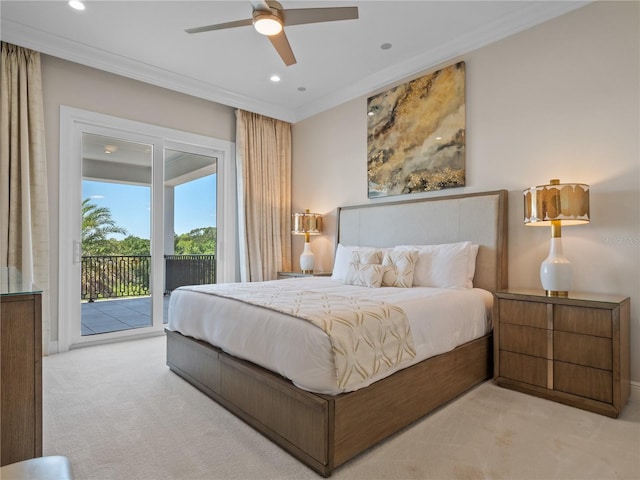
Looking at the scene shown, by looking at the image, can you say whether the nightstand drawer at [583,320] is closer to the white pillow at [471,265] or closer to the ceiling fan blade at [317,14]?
the white pillow at [471,265]

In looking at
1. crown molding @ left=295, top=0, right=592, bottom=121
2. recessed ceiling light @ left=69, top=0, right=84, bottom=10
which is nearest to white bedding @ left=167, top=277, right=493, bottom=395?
crown molding @ left=295, top=0, right=592, bottom=121

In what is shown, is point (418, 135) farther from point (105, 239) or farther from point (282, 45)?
point (105, 239)

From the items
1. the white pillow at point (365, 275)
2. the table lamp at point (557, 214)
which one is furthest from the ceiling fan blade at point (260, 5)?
the table lamp at point (557, 214)

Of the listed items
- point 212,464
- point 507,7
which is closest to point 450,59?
point 507,7

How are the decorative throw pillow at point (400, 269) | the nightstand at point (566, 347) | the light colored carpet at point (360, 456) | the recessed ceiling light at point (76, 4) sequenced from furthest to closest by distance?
the decorative throw pillow at point (400, 269) < the recessed ceiling light at point (76, 4) < the nightstand at point (566, 347) < the light colored carpet at point (360, 456)

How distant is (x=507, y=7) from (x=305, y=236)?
11.1 feet

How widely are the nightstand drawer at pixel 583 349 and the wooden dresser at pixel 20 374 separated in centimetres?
297

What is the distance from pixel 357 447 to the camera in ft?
5.90

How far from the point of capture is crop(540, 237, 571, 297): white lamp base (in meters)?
2.59

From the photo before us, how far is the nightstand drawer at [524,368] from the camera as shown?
2.56 meters

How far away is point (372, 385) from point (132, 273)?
360cm

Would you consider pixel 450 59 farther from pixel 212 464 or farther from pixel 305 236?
pixel 212 464

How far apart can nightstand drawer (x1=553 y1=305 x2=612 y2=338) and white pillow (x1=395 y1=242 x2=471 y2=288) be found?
765mm

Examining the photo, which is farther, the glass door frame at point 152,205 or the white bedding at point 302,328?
the glass door frame at point 152,205
